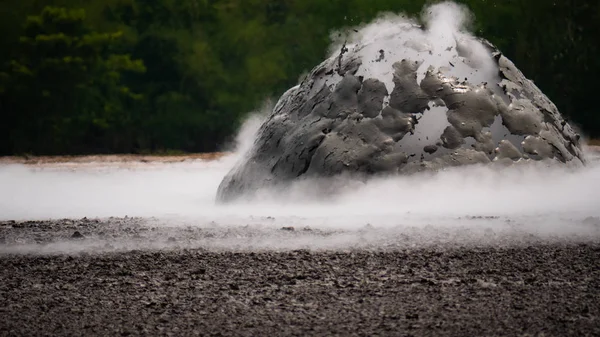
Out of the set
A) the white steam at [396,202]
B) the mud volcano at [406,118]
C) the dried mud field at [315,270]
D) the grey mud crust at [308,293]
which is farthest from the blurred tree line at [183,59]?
the grey mud crust at [308,293]

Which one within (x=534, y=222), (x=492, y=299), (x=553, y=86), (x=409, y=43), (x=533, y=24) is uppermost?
(x=533, y=24)

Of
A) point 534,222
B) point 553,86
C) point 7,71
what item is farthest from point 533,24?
point 534,222

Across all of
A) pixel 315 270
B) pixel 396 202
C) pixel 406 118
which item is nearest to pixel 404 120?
pixel 406 118

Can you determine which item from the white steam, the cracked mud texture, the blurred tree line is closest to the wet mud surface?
the white steam

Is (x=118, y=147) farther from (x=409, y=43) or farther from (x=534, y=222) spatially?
(x=534, y=222)

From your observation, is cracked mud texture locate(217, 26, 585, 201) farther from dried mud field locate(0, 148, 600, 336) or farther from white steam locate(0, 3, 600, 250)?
dried mud field locate(0, 148, 600, 336)

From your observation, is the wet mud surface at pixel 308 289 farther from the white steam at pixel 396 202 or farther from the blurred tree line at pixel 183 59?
the blurred tree line at pixel 183 59

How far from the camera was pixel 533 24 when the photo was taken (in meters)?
23.6

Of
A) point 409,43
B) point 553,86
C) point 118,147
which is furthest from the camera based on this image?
point 118,147

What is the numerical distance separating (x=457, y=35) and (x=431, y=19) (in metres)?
0.44

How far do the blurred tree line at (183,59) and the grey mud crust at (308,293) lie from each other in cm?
1773

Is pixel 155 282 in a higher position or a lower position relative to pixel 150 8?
lower

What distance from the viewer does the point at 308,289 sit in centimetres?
479

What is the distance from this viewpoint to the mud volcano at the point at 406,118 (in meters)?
8.34
